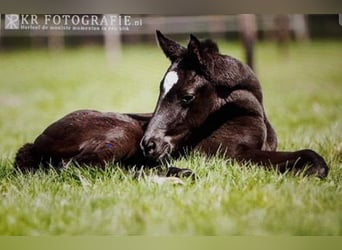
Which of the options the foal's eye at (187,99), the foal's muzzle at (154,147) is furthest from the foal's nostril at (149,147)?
the foal's eye at (187,99)

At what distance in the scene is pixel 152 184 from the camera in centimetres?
268

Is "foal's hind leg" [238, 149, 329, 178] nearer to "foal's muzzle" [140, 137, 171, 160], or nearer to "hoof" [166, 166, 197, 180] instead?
"hoof" [166, 166, 197, 180]

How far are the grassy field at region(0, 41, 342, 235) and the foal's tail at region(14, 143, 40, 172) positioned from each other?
0.05m

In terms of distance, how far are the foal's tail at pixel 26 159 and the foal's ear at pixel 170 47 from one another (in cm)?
89

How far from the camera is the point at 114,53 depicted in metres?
3.15

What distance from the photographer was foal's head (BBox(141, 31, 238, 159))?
280 centimetres

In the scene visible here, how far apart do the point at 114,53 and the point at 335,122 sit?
4.44 ft

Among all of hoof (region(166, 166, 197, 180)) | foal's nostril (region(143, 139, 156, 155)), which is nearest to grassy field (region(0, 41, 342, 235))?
hoof (region(166, 166, 197, 180))

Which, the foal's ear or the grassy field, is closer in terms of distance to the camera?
the grassy field

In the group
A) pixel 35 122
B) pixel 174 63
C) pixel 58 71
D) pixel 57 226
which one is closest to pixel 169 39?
pixel 174 63

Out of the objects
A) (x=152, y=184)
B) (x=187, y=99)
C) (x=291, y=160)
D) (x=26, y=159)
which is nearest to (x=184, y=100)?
(x=187, y=99)

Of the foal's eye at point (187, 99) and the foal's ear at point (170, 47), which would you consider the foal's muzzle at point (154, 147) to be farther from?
the foal's ear at point (170, 47)

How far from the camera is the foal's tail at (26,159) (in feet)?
9.12

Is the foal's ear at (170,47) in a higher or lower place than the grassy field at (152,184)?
higher
